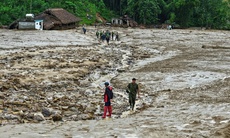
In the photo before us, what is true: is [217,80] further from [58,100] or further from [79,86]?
[58,100]

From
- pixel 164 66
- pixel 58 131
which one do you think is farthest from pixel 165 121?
pixel 164 66

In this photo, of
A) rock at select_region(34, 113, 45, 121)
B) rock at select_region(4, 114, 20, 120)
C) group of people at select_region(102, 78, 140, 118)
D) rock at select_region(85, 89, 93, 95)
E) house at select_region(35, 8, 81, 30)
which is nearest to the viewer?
rock at select_region(4, 114, 20, 120)

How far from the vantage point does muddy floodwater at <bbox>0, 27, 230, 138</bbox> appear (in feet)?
34.3

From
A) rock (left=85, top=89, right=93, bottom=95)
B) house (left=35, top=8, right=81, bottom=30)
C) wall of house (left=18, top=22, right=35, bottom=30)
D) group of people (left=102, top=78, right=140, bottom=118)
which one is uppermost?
house (left=35, top=8, right=81, bottom=30)

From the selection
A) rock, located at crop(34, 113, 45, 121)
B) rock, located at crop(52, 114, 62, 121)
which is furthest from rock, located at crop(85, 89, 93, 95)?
rock, located at crop(34, 113, 45, 121)

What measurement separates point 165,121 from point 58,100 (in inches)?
208

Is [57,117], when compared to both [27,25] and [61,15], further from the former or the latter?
[61,15]

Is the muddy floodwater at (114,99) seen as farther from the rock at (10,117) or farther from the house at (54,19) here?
the house at (54,19)

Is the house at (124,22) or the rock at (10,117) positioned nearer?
the rock at (10,117)

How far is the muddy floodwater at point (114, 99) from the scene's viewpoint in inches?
411

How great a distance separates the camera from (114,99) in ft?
52.2

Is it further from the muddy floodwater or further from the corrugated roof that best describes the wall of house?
the muddy floodwater

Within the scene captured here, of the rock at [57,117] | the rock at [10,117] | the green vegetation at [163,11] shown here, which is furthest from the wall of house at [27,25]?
the rock at [57,117]

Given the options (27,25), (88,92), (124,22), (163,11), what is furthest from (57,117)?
(163,11)
